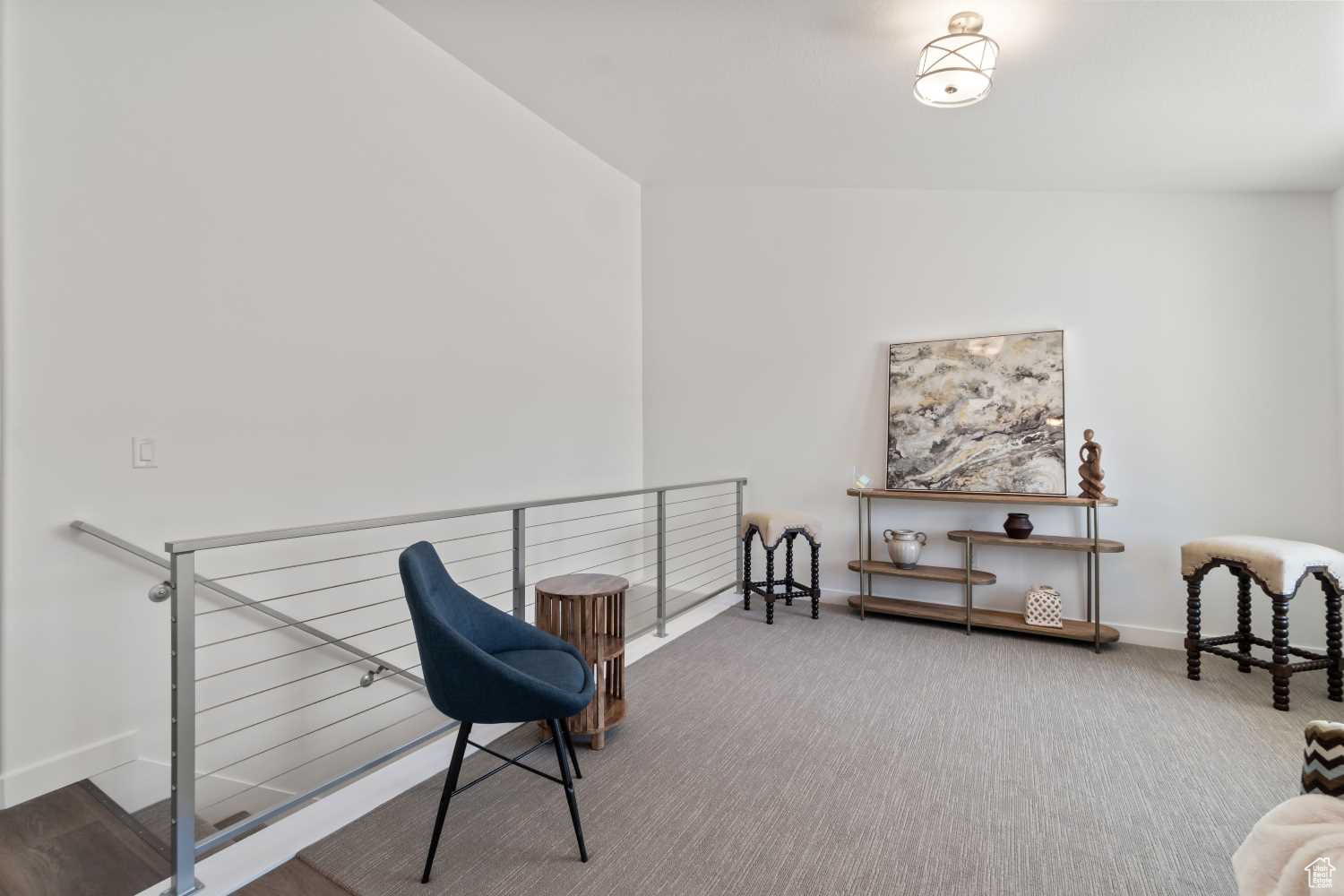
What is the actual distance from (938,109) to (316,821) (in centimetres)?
388

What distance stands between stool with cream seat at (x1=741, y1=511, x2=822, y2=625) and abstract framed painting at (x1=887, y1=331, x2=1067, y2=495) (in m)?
0.66

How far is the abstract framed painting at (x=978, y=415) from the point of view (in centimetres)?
394

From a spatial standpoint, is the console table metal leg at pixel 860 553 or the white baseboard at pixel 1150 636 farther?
the console table metal leg at pixel 860 553

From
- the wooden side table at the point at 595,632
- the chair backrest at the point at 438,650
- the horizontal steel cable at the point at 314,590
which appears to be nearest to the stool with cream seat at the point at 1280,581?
the wooden side table at the point at 595,632

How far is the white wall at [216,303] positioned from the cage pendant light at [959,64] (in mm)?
2375

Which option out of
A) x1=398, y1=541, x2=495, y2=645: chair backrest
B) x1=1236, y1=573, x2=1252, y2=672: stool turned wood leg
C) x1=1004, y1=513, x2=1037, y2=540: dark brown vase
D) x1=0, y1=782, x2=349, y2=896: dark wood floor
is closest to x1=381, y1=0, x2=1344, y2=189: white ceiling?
x1=1004, y1=513, x2=1037, y2=540: dark brown vase

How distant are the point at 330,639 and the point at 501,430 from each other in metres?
1.49

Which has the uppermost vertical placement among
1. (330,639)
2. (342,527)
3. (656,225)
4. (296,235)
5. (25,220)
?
(656,225)

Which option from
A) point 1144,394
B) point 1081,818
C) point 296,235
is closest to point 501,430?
point 296,235

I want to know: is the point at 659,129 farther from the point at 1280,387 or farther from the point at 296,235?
the point at 1280,387

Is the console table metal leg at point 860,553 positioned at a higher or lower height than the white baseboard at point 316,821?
higher

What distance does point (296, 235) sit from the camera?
110 inches

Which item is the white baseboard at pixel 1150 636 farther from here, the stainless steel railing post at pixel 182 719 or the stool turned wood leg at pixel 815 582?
the stainless steel railing post at pixel 182 719

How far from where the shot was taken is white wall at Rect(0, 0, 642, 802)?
2.13 metres
